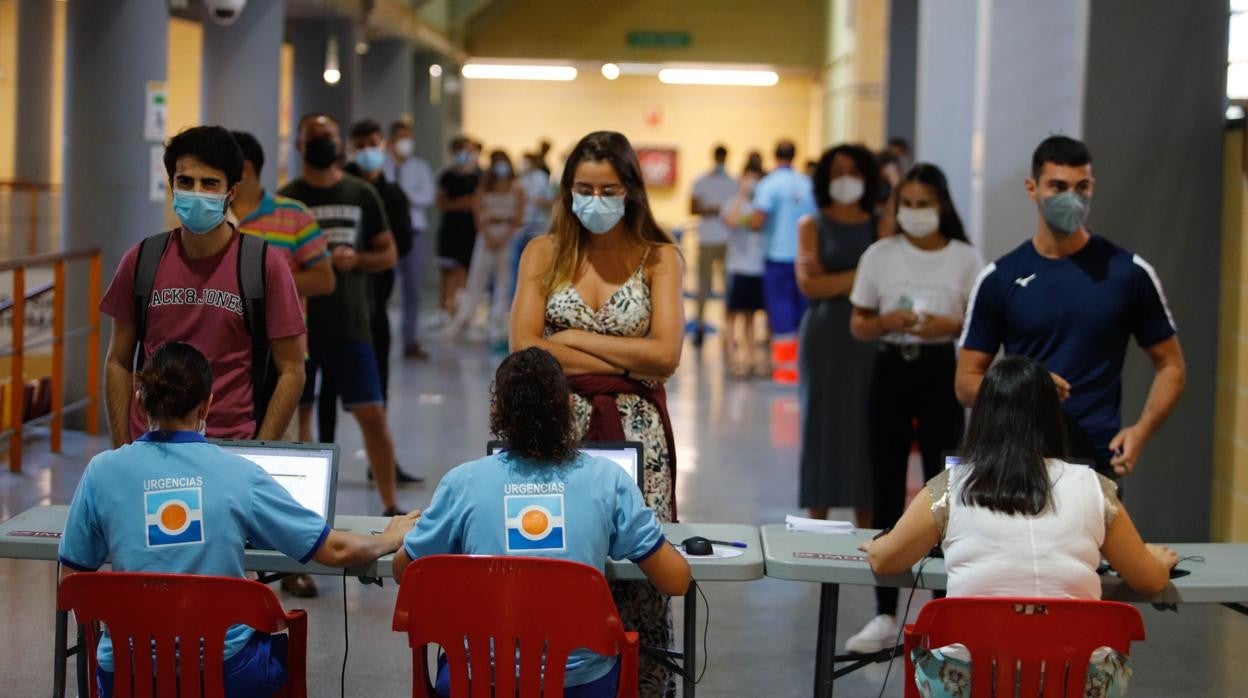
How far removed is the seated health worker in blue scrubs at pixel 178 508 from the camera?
3291 mm

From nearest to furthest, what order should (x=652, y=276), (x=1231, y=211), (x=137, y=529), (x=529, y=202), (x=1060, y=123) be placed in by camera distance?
(x=137, y=529) → (x=652, y=276) → (x=1231, y=211) → (x=1060, y=123) → (x=529, y=202)

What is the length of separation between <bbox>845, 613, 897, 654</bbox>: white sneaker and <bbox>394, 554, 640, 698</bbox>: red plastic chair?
6.62 feet

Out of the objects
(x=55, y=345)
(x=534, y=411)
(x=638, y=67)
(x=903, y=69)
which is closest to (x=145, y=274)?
(x=534, y=411)

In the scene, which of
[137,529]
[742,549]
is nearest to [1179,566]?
[742,549]

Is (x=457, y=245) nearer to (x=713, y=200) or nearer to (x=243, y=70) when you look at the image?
(x=713, y=200)

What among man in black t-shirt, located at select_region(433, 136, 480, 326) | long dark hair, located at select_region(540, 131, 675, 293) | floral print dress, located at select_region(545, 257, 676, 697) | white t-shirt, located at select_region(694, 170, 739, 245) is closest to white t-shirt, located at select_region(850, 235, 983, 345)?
long dark hair, located at select_region(540, 131, 675, 293)

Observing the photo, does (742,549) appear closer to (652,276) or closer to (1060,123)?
(652,276)

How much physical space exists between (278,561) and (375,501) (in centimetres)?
354

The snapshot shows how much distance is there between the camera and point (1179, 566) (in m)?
3.79

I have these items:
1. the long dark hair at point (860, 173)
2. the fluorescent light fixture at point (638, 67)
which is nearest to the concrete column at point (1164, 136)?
the long dark hair at point (860, 173)

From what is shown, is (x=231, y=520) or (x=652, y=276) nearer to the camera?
(x=231, y=520)

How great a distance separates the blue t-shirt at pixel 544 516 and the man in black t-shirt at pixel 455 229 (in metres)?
11.3

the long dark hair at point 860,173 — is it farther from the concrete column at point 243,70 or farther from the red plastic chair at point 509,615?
the concrete column at point 243,70

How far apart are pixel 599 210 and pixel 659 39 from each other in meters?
22.4
